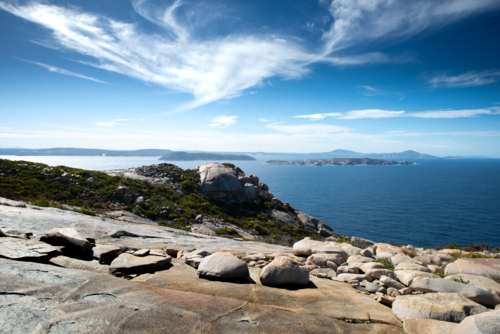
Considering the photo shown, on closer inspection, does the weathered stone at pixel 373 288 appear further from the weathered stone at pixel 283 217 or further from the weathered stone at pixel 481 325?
the weathered stone at pixel 283 217

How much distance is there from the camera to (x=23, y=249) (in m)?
6.60

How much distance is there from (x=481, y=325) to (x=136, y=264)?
315 inches

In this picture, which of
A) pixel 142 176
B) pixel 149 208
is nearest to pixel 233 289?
pixel 149 208

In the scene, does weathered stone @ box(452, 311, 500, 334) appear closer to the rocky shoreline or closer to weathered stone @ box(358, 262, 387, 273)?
the rocky shoreline

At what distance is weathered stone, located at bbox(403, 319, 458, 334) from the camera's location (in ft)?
16.0

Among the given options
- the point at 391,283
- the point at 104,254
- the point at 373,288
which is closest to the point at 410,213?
the point at 391,283

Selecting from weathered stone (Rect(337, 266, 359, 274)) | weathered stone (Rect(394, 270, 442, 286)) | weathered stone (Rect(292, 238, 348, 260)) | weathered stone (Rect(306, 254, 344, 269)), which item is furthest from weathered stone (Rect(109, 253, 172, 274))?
weathered stone (Rect(394, 270, 442, 286))

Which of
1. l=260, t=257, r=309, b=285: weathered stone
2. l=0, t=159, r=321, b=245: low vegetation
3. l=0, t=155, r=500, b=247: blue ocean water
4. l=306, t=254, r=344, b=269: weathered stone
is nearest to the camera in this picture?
l=260, t=257, r=309, b=285: weathered stone

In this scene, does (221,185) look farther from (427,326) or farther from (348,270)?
(427,326)

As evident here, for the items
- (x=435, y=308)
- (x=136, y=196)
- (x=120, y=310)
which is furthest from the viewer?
(x=136, y=196)

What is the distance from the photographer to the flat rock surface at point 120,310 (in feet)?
13.2

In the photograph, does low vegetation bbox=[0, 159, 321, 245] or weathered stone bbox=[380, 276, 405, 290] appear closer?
weathered stone bbox=[380, 276, 405, 290]

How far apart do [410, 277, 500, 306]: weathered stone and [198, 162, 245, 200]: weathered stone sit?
114ft

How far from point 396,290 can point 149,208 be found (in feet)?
85.6
